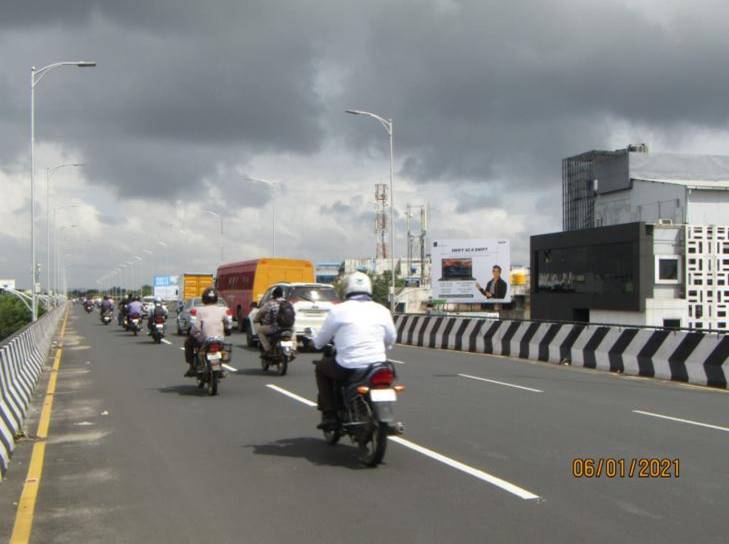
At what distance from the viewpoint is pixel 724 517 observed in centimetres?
606

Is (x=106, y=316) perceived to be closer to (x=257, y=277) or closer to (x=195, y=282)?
(x=195, y=282)

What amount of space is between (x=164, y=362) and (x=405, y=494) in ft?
47.3

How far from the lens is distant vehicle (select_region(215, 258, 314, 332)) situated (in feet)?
114

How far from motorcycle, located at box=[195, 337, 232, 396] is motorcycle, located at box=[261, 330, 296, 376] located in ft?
9.94

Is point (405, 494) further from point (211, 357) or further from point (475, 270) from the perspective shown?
point (475, 270)

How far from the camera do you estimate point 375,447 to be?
7.67 m

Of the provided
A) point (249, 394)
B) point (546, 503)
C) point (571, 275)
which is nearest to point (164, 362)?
point (249, 394)

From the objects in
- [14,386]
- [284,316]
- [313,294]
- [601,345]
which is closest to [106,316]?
[313,294]

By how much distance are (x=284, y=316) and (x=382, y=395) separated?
910 cm

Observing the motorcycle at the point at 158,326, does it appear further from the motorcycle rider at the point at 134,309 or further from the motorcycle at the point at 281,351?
the motorcycle at the point at 281,351

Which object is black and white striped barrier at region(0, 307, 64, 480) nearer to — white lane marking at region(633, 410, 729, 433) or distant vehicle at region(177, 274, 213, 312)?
white lane marking at region(633, 410, 729, 433)

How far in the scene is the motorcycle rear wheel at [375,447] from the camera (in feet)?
24.7

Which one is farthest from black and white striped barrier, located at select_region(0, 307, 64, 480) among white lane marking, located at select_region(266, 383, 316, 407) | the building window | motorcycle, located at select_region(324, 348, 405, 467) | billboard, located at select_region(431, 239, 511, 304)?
the building window
